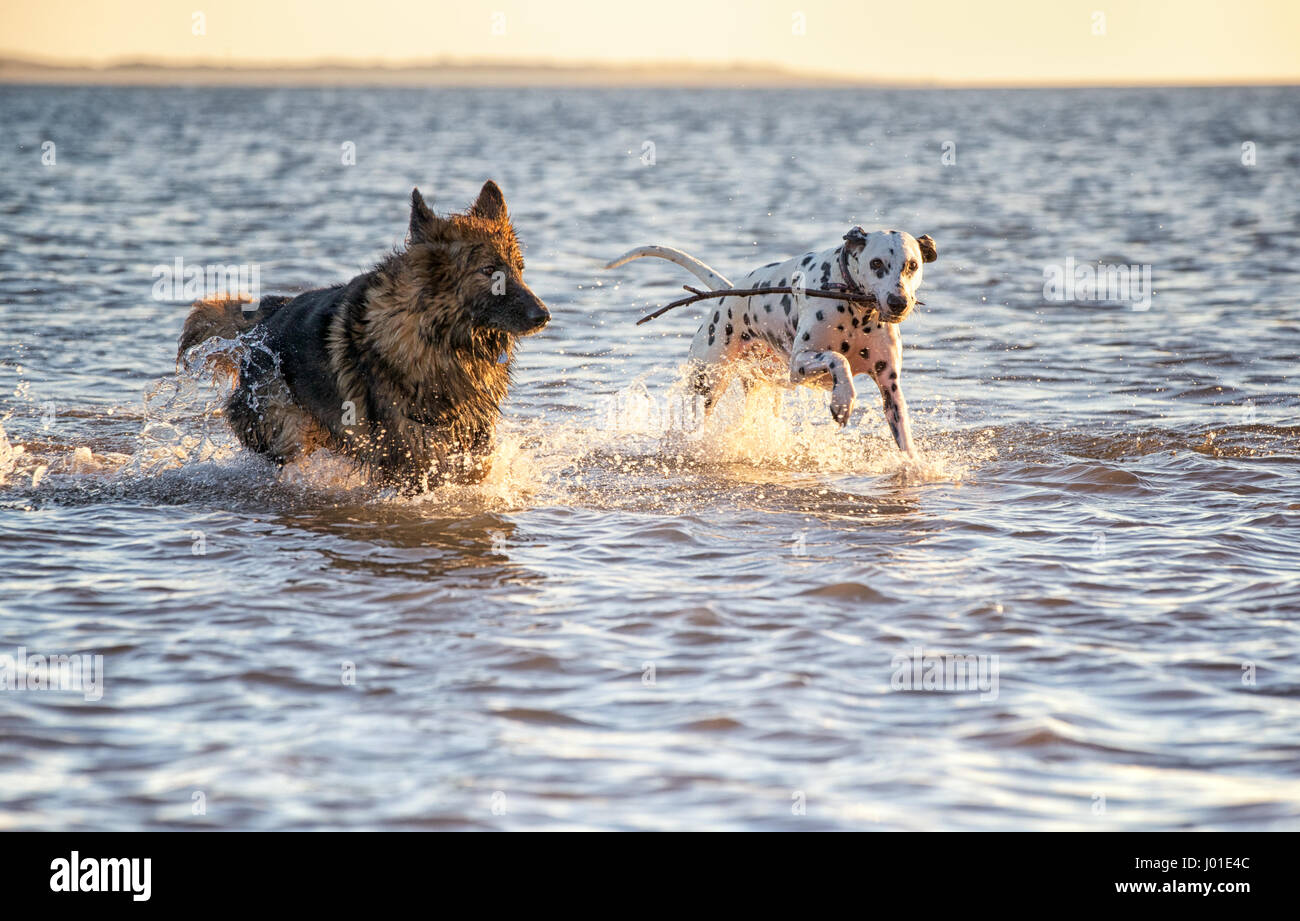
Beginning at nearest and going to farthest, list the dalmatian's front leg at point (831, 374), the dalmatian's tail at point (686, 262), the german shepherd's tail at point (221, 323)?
1. the dalmatian's front leg at point (831, 374)
2. the german shepherd's tail at point (221, 323)
3. the dalmatian's tail at point (686, 262)

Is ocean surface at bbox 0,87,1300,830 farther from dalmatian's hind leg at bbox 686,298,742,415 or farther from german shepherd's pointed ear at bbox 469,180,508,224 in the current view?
german shepherd's pointed ear at bbox 469,180,508,224

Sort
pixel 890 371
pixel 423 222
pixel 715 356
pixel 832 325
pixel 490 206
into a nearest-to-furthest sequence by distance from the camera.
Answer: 1. pixel 423 222
2. pixel 490 206
3. pixel 832 325
4. pixel 890 371
5. pixel 715 356

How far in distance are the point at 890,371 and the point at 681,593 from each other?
8.91 ft

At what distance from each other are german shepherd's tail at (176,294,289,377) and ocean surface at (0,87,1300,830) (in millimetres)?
375

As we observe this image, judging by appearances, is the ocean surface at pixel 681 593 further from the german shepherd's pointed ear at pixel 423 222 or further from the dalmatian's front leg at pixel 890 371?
the german shepherd's pointed ear at pixel 423 222

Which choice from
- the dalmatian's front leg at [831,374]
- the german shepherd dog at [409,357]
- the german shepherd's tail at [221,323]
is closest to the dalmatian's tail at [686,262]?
the dalmatian's front leg at [831,374]

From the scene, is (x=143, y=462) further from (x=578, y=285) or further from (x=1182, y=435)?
(x=578, y=285)

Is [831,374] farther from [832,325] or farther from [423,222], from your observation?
[423,222]

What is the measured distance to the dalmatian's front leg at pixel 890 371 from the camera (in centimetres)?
862

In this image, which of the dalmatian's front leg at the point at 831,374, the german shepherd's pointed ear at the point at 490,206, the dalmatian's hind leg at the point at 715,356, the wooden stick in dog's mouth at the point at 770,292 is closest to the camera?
the german shepherd's pointed ear at the point at 490,206

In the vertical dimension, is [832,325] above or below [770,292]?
below

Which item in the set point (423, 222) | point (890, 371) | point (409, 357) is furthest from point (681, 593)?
point (890, 371)

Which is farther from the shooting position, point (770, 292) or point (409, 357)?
point (770, 292)

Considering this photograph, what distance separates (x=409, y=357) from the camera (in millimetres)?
7676
